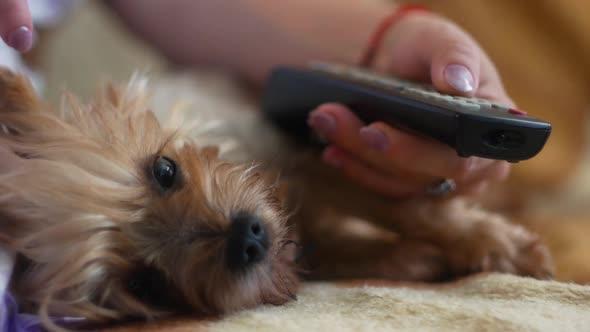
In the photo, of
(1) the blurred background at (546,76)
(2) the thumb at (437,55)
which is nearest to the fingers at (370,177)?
(2) the thumb at (437,55)

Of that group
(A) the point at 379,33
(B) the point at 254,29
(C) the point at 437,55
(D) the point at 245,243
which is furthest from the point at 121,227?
(B) the point at 254,29

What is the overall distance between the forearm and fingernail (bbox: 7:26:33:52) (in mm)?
852

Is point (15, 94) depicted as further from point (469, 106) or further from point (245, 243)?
point (469, 106)

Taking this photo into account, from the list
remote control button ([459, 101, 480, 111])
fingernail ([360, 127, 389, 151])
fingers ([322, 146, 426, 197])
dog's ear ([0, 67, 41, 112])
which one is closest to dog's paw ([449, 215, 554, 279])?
fingers ([322, 146, 426, 197])

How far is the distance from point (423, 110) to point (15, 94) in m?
0.77

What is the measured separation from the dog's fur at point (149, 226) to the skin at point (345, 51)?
0.44ft

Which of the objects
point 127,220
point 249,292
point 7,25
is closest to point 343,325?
point 249,292

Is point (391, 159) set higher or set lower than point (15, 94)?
higher

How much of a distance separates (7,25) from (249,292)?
0.59 m

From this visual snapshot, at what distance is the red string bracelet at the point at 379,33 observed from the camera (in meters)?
1.46

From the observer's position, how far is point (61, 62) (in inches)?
119

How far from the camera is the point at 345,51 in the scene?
161cm

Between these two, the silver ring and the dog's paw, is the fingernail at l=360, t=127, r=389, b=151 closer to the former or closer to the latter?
the silver ring

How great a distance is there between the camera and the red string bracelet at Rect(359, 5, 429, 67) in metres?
1.46
